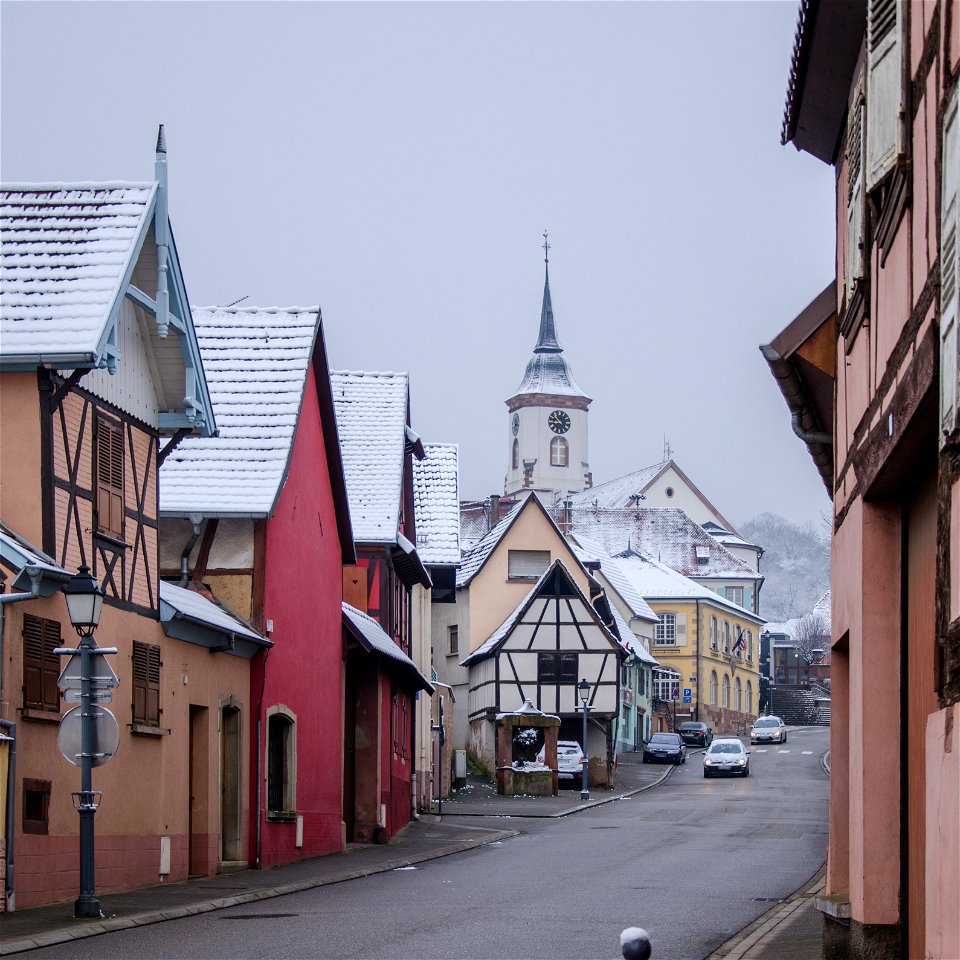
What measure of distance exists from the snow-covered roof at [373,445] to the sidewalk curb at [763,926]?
15370 mm

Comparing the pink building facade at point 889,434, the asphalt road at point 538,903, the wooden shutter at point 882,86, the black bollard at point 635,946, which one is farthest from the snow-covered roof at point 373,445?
the black bollard at point 635,946

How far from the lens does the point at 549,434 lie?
15388 cm

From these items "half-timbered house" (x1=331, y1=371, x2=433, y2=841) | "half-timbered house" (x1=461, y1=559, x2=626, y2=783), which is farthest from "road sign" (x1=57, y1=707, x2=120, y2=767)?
"half-timbered house" (x1=461, y1=559, x2=626, y2=783)

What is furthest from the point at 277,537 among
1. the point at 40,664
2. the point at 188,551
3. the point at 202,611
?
the point at 40,664

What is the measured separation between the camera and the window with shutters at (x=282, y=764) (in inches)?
1010

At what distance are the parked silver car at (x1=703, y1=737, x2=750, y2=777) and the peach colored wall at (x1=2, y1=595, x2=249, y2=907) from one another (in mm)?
39087

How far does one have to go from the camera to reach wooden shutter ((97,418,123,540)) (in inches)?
765

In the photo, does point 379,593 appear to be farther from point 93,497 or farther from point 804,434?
point 804,434

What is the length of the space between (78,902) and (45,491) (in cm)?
428

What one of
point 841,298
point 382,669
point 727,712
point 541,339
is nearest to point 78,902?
point 841,298

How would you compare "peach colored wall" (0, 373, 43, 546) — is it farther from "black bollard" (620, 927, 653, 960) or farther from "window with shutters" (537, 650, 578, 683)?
"window with shutters" (537, 650, 578, 683)

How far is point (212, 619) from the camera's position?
2214 centimetres

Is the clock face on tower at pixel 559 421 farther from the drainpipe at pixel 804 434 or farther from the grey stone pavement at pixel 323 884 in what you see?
the drainpipe at pixel 804 434

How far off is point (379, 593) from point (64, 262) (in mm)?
17548
